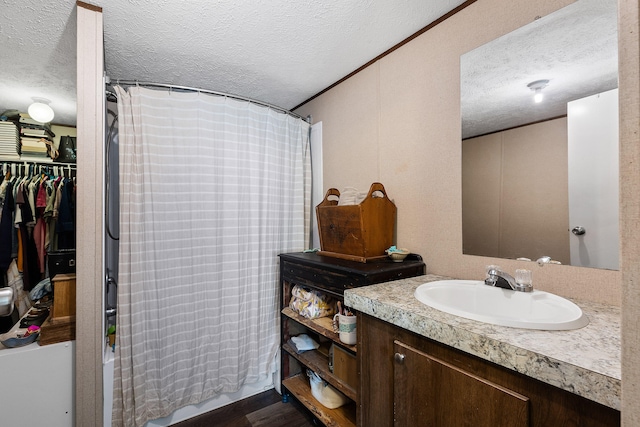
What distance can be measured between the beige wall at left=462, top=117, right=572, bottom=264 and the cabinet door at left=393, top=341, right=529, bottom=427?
66 centimetres

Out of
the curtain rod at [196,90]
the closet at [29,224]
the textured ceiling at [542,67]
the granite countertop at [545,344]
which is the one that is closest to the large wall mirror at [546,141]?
the textured ceiling at [542,67]

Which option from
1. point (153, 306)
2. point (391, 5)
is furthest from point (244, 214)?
point (391, 5)

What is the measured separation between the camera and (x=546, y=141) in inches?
45.1

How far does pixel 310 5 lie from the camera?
4.44ft

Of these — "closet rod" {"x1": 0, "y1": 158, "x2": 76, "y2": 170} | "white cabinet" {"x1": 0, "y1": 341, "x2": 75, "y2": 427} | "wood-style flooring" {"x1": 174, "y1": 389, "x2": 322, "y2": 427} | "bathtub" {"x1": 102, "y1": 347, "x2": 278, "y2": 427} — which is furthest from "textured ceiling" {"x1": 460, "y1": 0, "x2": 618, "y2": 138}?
"closet rod" {"x1": 0, "y1": 158, "x2": 76, "y2": 170}

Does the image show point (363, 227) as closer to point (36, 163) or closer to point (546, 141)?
point (546, 141)

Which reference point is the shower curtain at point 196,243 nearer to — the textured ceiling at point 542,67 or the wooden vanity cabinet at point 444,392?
the wooden vanity cabinet at point 444,392

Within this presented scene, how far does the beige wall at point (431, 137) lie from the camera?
1.19 m

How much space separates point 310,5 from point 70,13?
1.15 m

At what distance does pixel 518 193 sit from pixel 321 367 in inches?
53.7

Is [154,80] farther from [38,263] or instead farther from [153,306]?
[38,263]

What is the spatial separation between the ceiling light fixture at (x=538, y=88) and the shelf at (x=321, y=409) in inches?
69.7

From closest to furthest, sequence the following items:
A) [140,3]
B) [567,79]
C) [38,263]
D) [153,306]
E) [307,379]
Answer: [567,79] < [140,3] < [153,306] < [307,379] < [38,263]

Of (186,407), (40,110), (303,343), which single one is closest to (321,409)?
(303,343)
